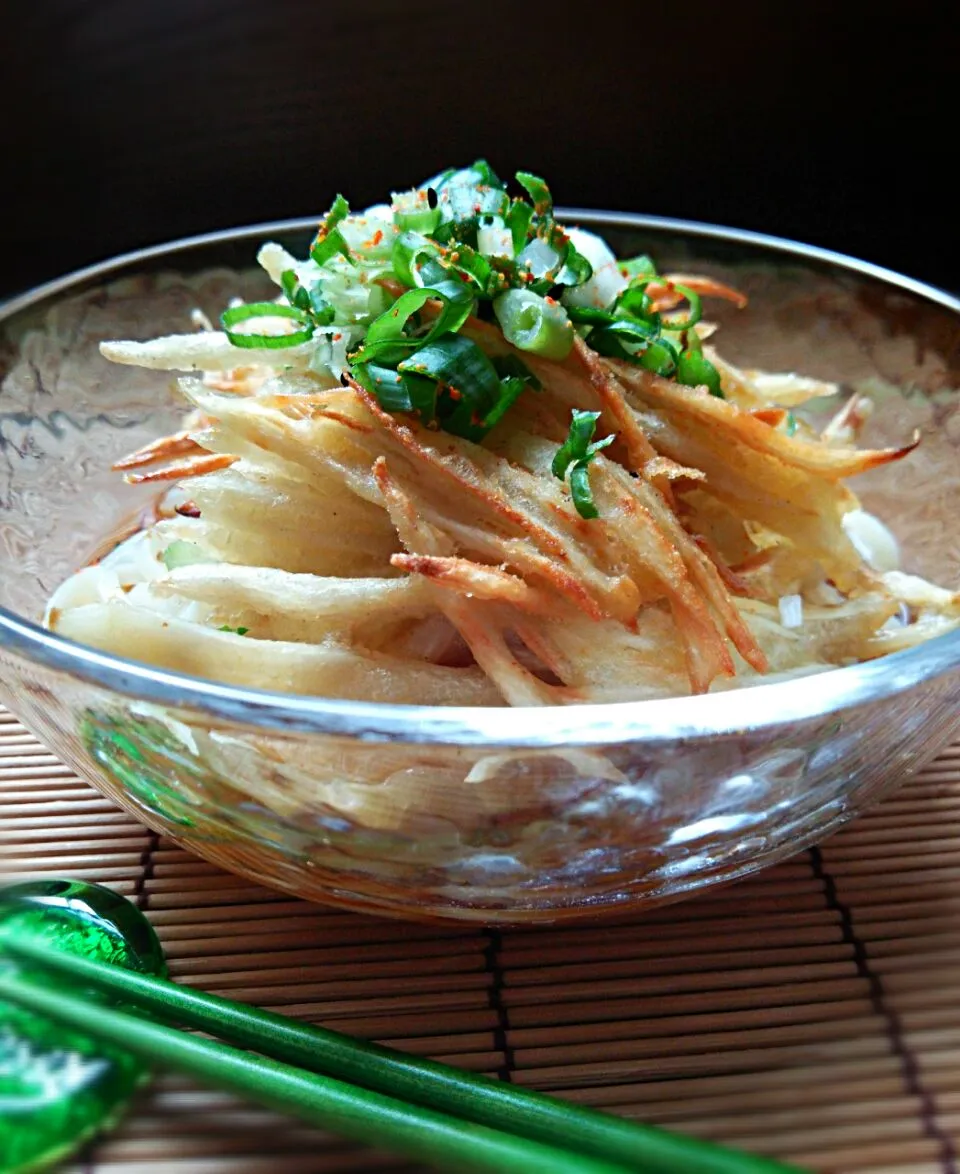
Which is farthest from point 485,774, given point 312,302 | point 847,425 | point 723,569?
point 847,425

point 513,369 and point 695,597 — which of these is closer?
point 695,597

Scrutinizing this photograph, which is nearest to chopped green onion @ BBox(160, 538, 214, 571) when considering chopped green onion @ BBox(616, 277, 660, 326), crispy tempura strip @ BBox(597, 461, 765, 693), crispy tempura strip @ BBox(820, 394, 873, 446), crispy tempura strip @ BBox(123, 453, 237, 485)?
crispy tempura strip @ BBox(123, 453, 237, 485)

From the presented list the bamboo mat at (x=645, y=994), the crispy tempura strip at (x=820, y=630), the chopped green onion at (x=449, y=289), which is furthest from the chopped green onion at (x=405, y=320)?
the bamboo mat at (x=645, y=994)

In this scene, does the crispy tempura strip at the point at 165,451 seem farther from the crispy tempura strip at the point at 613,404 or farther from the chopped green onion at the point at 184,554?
the crispy tempura strip at the point at 613,404

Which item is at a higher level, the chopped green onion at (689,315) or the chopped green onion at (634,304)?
the chopped green onion at (634,304)

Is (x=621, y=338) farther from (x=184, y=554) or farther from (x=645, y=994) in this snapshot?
(x=645, y=994)

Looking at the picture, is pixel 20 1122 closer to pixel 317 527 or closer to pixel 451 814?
pixel 451 814
